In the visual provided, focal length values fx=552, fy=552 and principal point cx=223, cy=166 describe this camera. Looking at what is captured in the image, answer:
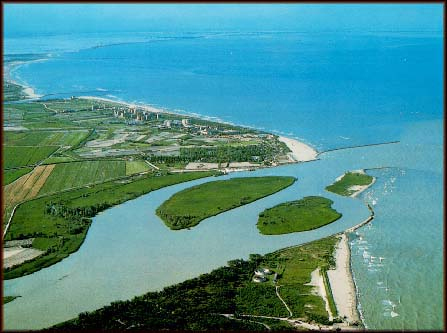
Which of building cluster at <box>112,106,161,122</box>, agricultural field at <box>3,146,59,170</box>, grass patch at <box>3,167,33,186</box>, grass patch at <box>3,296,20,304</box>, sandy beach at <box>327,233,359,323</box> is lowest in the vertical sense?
grass patch at <box>3,296,20,304</box>

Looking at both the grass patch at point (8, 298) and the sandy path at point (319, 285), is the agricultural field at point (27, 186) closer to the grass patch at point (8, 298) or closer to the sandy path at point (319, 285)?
the grass patch at point (8, 298)

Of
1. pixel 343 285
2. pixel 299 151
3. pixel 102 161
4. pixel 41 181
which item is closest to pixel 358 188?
pixel 299 151

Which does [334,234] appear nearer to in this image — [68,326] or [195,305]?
[195,305]

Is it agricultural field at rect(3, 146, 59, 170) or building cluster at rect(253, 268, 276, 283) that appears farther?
agricultural field at rect(3, 146, 59, 170)

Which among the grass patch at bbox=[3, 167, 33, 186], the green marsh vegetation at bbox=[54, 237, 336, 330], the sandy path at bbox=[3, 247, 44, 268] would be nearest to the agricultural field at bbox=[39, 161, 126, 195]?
the grass patch at bbox=[3, 167, 33, 186]

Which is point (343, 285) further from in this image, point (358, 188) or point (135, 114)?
point (135, 114)

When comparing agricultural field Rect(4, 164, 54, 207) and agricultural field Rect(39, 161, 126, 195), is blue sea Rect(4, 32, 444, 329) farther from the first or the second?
agricultural field Rect(4, 164, 54, 207)
